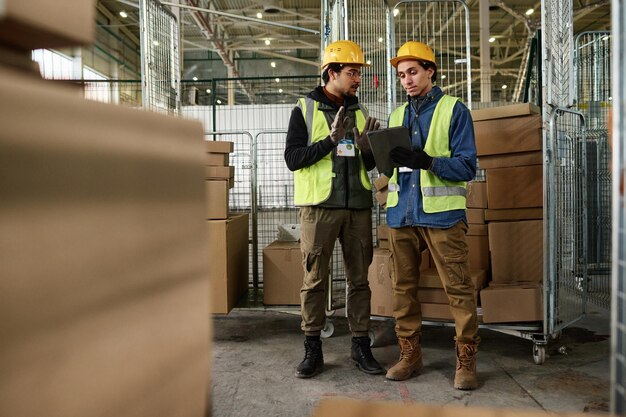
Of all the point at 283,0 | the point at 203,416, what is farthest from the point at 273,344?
the point at 283,0

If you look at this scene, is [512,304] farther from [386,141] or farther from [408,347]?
[386,141]

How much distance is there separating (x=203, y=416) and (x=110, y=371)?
29 cm

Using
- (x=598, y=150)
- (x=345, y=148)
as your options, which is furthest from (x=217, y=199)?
(x=598, y=150)

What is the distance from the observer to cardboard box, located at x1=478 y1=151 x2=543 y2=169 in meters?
3.45

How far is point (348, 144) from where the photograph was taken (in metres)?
3.16

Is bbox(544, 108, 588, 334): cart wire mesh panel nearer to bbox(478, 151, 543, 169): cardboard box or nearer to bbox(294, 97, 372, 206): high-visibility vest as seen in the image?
bbox(478, 151, 543, 169): cardboard box

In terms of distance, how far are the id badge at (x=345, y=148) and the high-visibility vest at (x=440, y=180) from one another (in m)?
0.46

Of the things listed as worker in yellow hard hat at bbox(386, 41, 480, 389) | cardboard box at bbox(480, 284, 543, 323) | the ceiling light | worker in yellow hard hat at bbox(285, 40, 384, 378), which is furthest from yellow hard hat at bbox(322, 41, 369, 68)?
the ceiling light

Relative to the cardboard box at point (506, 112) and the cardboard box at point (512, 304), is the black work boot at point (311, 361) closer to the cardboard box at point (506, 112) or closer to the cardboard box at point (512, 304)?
the cardboard box at point (512, 304)

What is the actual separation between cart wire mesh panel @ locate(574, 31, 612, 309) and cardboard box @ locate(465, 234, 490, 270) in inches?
87.5

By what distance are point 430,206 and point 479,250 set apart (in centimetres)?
99

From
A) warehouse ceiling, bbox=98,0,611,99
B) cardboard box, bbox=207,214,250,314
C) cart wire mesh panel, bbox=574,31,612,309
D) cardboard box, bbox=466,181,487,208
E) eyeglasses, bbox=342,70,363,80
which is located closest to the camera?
eyeglasses, bbox=342,70,363,80

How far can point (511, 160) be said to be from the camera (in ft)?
11.5

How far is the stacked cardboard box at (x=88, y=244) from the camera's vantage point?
1.86 feet
